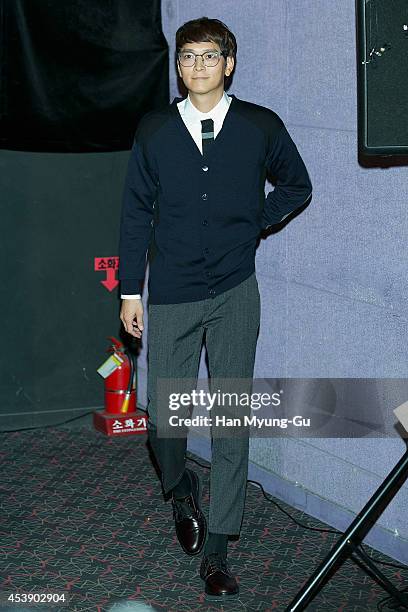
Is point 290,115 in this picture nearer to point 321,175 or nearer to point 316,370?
point 321,175

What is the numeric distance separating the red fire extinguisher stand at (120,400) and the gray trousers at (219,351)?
1.35 m

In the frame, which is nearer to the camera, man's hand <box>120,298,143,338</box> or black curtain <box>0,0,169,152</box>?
man's hand <box>120,298,143,338</box>

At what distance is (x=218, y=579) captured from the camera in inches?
131

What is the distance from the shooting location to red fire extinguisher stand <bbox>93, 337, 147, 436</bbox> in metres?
4.84

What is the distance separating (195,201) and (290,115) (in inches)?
28.4

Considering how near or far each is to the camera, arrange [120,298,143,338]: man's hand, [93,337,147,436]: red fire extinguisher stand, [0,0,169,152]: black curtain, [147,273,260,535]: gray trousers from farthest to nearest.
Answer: [93,337,147,436]: red fire extinguisher stand, [0,0,169,152]: black curtain, [120,298,143,338]: man's hand, [147,273,260,535]: gray trousers

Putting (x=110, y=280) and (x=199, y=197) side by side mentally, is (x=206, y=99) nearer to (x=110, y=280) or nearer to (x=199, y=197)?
(x=199, y=197)

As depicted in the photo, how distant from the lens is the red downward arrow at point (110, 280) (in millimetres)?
4998

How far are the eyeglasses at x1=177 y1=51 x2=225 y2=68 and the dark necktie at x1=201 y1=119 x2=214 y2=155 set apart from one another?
0.17m

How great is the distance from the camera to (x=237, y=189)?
3.38 meters

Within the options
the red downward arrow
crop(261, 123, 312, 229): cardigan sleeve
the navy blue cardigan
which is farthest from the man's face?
the red downward arrow

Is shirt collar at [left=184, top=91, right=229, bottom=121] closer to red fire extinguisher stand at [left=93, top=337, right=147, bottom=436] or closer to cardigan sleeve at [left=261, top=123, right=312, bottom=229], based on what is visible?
cardigan sleeve at [left=261, top=123, right=312, bottom=229]

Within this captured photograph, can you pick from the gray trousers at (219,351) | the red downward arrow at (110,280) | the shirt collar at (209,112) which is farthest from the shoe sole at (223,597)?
the red downward arrow at (110,280)

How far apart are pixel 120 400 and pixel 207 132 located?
5.99 feet
